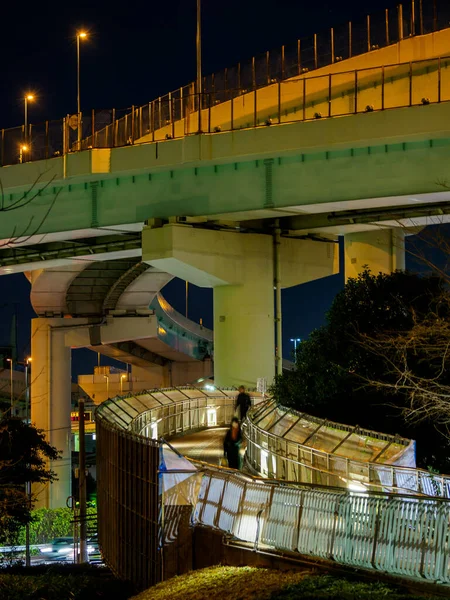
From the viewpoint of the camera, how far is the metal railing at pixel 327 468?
13789 mm

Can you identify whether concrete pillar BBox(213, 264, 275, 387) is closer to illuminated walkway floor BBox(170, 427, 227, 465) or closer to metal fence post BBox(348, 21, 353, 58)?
illuminated walkway floor BBox(170, 427, 227, 465)

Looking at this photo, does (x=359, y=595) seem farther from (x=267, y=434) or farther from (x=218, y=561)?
(x=267, y=434)

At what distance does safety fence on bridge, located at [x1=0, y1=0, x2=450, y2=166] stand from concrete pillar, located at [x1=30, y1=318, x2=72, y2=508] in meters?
31.2

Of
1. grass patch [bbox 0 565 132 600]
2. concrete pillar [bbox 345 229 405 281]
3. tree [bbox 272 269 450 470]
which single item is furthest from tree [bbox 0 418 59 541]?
concrete pillar [bbox 345 229 405 281]

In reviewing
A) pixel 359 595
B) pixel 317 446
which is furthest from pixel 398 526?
pixel 317 446

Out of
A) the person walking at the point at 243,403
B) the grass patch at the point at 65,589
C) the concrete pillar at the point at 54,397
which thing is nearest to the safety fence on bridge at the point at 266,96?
the person walking at the point at 243,403

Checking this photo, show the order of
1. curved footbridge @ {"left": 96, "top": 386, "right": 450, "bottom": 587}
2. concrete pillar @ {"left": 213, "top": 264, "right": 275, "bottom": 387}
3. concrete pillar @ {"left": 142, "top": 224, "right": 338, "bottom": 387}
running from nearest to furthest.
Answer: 1. curved footbridge @ {"left": 96, "top": 386, "right": 450, "bottom": 587}
2. concrete pillar @ {"left": 142, "top": 224, "right": 338, "bottom": 387}
3. concrete pillar @ {"left": 213, "top": 264, "right": 275, "bottom": 387}

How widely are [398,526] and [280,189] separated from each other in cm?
1852

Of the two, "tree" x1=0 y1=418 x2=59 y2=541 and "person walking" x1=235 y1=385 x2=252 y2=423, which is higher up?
"person walking" x1=235 y1=385 x2=252 y2=423

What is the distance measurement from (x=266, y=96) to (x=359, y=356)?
13.9 meters

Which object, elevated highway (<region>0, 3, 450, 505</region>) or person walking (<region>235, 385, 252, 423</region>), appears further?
elevated highway (<region>0, 3, 450, 505</region>)

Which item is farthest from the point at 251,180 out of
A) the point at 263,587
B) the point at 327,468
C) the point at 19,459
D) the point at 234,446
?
the point at 263,587

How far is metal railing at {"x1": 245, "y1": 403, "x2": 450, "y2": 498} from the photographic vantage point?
1379 cm

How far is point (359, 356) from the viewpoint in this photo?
2491 centimetres
